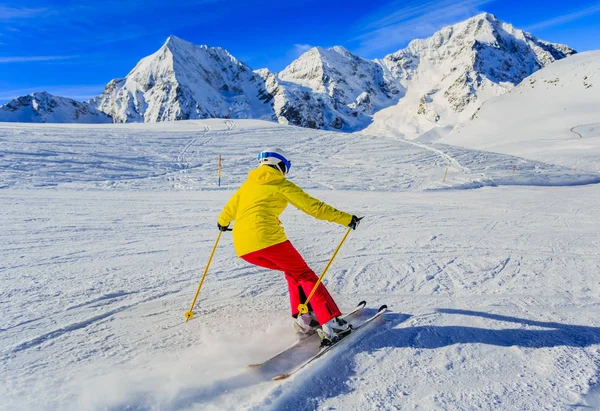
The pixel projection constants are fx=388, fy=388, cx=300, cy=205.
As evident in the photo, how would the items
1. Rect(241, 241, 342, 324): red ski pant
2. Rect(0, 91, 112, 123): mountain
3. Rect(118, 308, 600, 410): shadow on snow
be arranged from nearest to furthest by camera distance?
Rect(118, 308, 600, 410): shadow on snow
Rect(241, 241, 342, 324): red ski pant
Rect(0, 91, 112, 123): mountain

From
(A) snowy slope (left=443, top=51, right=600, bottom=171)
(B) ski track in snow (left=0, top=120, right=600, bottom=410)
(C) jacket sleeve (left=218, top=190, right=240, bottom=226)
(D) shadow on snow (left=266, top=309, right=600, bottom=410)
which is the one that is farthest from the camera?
(A) snowy slope (left=443, top=51, right=600, bottom=171)

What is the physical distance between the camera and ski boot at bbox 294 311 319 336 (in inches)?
150

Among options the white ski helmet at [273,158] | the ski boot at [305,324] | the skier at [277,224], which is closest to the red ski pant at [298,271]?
the skier at [277,224]

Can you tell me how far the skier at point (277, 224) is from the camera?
346 cm

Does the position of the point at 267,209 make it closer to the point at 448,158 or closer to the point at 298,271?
the point at 298,271

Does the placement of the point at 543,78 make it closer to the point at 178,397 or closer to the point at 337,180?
the point at 337,180

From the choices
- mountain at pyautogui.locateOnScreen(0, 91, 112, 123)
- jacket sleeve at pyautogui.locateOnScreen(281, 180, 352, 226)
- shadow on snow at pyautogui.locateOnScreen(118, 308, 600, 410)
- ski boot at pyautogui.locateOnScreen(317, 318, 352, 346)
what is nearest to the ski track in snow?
shadow on snow at pyautogui.locateOnScreen(118, 308, 600, 410)

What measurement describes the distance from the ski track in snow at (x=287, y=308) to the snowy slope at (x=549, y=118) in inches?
1011

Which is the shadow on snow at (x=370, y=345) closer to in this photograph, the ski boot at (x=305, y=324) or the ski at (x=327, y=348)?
the ski at (x=327, y=348)

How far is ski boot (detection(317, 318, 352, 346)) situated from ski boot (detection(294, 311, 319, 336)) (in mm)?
289

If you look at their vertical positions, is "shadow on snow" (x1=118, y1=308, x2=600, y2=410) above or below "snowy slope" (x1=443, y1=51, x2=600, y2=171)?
below

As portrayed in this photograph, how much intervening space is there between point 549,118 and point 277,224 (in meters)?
63.8

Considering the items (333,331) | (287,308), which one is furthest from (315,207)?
(287,308)

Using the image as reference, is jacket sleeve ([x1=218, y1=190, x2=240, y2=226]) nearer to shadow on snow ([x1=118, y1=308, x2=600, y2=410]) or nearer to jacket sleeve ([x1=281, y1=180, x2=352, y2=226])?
jacket sleeve ([x1=281, y1=180, x2=352, y2=226])
